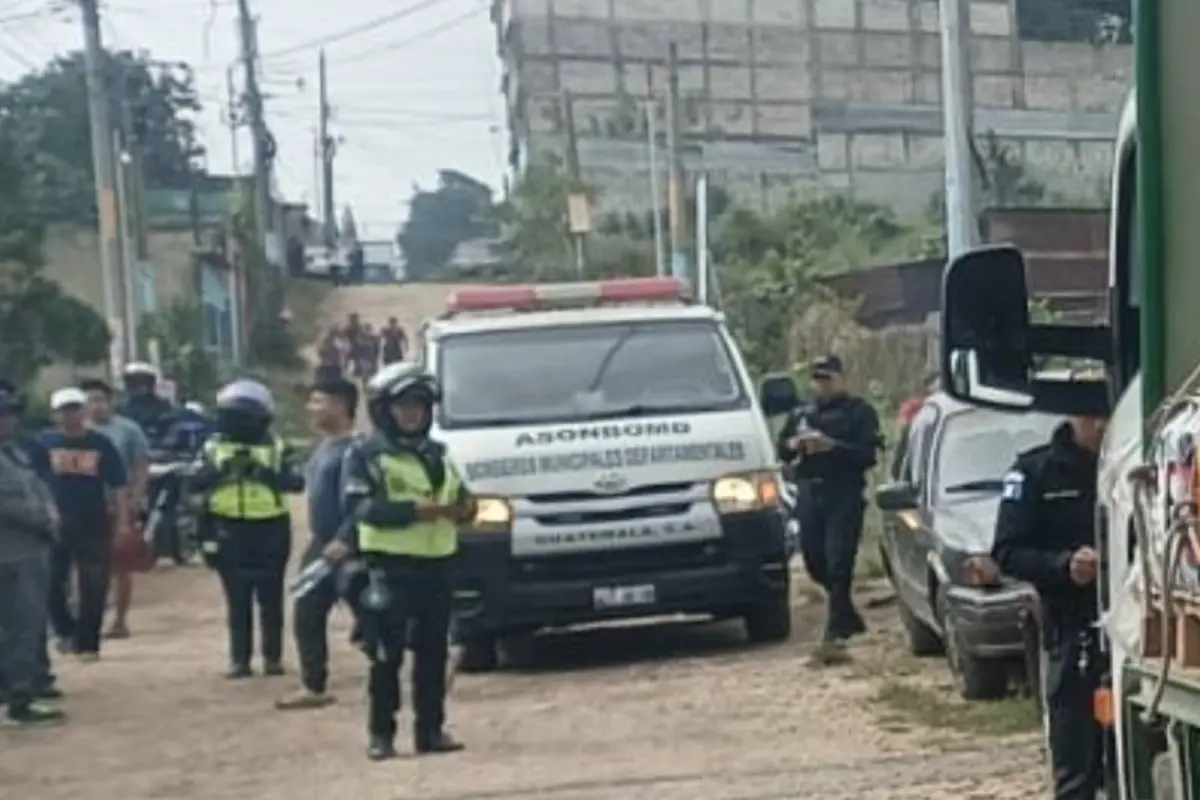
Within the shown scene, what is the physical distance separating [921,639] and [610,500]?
1.86 meters

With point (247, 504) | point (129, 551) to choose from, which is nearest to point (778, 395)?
point (247, 504)

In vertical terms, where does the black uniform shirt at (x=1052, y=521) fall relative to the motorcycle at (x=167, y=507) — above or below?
above

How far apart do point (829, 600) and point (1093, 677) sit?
7.39m

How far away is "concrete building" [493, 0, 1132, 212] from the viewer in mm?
59875

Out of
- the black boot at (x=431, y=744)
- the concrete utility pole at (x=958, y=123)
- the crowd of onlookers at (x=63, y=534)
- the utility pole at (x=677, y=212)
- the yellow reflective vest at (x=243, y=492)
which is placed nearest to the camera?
the black boot at (x=431, y=744)

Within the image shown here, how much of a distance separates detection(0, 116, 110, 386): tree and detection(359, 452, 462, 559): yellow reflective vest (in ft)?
50.9

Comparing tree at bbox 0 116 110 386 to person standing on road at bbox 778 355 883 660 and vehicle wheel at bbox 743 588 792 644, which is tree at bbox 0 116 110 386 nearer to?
vehicle wheel at bbox 743 588 792 644

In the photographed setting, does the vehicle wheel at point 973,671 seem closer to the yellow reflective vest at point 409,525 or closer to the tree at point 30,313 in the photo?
the yellow reflective vest at point 409,525

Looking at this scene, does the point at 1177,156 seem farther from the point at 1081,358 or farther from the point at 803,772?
the point at 803,772

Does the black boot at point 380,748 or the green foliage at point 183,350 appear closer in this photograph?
the black boot at point 380,748

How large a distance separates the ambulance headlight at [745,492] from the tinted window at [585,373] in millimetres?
510

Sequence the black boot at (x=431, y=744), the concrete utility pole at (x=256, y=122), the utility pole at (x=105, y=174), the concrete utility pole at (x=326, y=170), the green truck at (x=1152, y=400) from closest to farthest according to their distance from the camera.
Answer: the green truck at (x=1152, y=400)
the black boot at (x=431, y=744)
the utility pole at (x=105, y=174)
the concrete utility pole at (x=256, y=122)
the concrete utility pole at (x=326, y=170)

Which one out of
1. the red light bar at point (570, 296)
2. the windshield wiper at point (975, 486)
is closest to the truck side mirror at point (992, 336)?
the windshield wiper at point (975, 486)

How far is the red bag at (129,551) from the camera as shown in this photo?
16.2 metres
